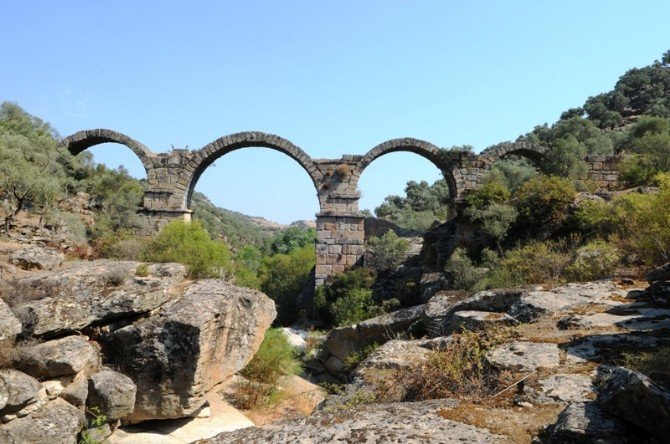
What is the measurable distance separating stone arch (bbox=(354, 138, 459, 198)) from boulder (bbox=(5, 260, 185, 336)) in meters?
9.82

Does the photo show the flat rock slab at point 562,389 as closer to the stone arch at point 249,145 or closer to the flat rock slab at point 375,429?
the flat rock slab at point 375,429

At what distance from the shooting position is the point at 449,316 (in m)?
6.89

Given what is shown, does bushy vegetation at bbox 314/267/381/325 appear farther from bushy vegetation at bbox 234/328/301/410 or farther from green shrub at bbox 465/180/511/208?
green shrub at bbox 465/180/511/208

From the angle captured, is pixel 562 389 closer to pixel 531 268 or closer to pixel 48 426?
pixel 48 426

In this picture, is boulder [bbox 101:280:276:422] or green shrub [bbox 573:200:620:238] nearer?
boulder [bbox 101:280:276:422]

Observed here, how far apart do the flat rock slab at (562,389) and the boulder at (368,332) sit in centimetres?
696

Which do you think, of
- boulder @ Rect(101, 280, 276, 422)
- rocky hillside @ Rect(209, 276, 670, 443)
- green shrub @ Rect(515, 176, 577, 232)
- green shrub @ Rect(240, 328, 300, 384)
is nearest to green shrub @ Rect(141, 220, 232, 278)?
green shrub @ Rect(240, 328, 300, 384)

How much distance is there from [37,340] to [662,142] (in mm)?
17619

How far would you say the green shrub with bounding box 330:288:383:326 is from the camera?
14.2 m

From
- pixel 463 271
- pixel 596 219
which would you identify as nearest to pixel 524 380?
pixel 596 219

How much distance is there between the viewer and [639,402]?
221cm

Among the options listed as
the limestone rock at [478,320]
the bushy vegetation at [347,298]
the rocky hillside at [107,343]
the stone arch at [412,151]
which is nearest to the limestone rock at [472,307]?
the limestone rock at [478,320]

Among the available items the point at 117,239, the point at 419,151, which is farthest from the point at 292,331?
the point at 419,151

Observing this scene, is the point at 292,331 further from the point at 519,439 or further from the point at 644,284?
the point at 519,439
